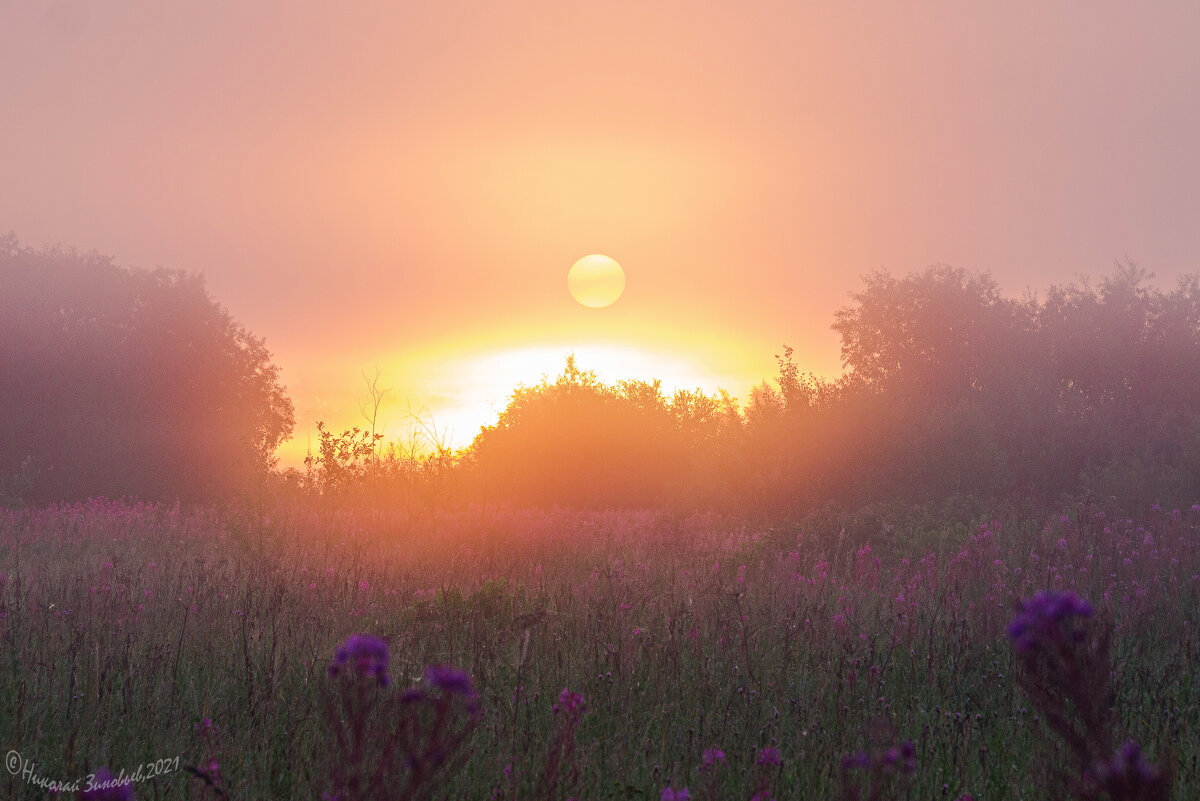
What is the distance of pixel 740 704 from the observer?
4.23 m

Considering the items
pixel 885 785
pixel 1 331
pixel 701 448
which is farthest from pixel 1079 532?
pixel 1 331

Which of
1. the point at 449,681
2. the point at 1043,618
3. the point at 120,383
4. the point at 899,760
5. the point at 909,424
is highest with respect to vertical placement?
the point at 120,383

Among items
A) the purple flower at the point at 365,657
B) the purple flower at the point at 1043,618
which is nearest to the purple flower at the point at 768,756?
the purple flower at the point at 1043,618

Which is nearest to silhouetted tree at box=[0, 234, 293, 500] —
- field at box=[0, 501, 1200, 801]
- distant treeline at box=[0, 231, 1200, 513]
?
distant treeline at box=[0, 231, 1200, 513]

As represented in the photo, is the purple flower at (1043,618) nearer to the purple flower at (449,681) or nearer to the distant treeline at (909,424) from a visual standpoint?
the purple flower at (449,681)

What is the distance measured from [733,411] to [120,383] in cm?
2008

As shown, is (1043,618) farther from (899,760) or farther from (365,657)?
(365,657)

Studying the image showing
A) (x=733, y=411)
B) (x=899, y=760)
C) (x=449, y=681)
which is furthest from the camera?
(x=733, y=411)

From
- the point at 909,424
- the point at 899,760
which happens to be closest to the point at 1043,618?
the point at 899,760

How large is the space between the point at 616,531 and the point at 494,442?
15.9 meters

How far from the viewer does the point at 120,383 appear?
2517cm

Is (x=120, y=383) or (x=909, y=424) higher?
(x=120, y=383)

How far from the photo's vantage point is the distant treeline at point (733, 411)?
1945 cm

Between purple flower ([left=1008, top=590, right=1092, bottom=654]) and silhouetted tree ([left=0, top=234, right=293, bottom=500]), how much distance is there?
24.1 meters
